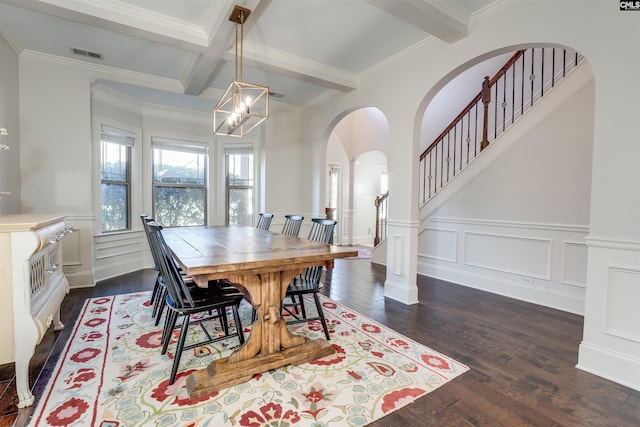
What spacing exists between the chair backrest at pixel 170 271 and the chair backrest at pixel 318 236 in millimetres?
936

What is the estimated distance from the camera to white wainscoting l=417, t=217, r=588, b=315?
3201mm

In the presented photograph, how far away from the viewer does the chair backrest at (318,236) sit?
2609 mm

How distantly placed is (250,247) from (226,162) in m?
3.78

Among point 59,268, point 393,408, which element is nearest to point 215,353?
point 393,408

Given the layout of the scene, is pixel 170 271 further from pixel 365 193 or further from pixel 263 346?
pixel 365 193

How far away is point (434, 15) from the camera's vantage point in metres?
2.51

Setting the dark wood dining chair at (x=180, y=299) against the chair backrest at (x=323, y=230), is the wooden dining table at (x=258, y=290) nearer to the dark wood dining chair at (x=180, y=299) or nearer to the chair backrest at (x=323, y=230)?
the dark wood dining chair at (x=180, y=299)

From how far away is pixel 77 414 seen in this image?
160 centimetres

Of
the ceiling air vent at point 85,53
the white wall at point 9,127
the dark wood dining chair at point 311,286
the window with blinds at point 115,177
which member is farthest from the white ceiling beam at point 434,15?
the window with blinds at point 115,177

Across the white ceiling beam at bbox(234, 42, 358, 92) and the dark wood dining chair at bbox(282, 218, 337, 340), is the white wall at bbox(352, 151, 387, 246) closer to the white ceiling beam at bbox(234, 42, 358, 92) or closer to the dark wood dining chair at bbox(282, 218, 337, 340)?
the white ceiling beam at bbox(234, 42, 358, 92)

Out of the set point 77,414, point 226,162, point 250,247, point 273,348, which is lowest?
point 77,414

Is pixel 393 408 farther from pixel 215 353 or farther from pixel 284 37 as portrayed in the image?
pixel 284 37

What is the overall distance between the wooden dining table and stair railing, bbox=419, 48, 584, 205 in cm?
327

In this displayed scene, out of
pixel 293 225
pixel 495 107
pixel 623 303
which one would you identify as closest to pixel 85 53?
pixel 293 225
